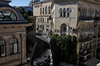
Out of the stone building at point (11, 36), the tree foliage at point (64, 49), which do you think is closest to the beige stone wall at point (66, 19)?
the tree foliage at point (64, 49)

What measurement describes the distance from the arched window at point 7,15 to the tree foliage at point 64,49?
1314 cm

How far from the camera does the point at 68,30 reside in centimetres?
2862

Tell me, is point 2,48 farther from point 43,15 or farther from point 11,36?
point 43,15

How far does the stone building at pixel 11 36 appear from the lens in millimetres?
13117

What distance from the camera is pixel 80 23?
1120 inches

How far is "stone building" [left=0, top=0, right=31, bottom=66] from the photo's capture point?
1312 cm

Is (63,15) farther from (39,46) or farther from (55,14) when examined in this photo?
(39,46)

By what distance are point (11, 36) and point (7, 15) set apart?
7.90 feet

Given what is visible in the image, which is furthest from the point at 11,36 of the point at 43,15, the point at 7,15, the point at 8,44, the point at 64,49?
the point at 43,15

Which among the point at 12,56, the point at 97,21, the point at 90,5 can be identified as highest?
the point at 90,5

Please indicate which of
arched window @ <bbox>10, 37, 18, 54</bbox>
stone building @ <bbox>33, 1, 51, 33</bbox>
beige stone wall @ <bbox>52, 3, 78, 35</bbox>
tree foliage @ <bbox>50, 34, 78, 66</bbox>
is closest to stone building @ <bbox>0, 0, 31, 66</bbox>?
arched window @ <bbox>10, 37, 18, 54</bbox>

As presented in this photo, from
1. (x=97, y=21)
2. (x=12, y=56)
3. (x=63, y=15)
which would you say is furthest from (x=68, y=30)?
(x=12, y=56)

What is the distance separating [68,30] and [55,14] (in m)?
5.28

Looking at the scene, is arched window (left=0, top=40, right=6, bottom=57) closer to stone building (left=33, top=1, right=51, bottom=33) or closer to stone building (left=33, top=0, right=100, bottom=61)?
stone building (left=33, top=0, right=100, bottom=61)
